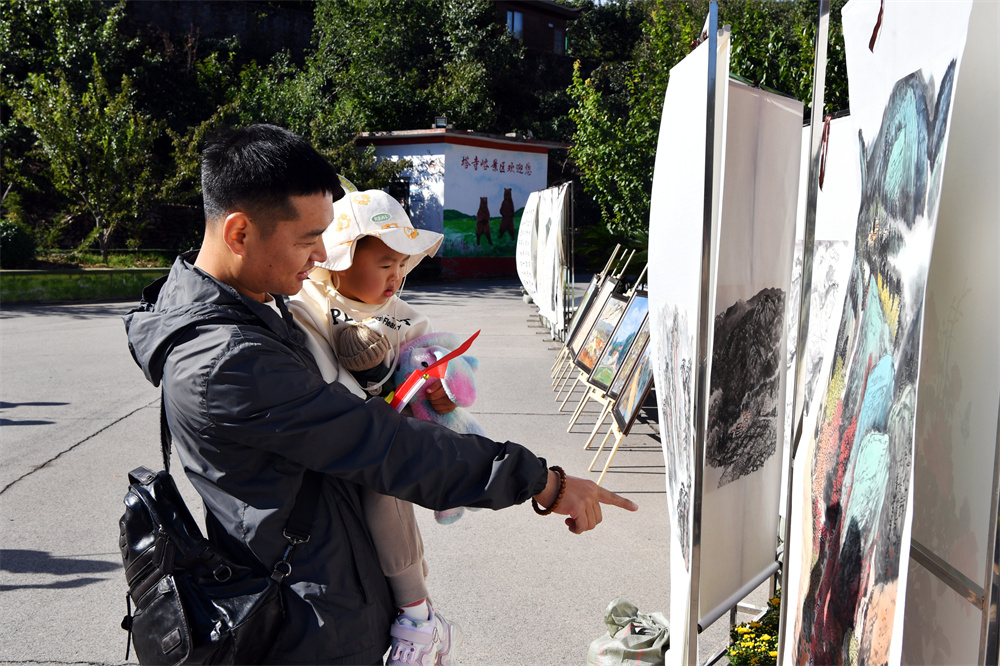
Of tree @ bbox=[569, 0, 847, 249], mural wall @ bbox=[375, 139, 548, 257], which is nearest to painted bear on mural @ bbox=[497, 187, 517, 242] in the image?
mural wall @ bbox=[375, 139, 548, 257]

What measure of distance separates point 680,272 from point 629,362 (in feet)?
11.2

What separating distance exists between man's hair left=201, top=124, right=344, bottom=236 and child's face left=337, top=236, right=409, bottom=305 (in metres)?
0.55

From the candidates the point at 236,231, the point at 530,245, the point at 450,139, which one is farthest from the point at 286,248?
the point at 450,139

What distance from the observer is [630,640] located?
2.69 metres

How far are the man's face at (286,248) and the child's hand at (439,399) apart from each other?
55cm

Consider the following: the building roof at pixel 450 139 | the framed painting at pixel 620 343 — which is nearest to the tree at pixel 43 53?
the building roof at pixel 450 139

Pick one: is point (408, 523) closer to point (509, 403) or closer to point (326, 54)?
point (509, 403)

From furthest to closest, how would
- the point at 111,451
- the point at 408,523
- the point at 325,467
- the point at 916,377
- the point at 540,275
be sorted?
the point at 540,275 → the point at 111,451 → the point at 408,523 → the point at 325,467 → the point at 916,377

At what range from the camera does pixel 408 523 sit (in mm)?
1806

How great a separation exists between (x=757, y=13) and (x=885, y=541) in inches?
333

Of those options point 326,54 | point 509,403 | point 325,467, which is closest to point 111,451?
point 509,403

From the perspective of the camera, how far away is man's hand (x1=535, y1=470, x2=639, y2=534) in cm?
151

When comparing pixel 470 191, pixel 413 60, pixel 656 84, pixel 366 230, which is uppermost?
pixel 413 60

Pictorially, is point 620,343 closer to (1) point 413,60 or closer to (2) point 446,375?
(2) point 446,375
